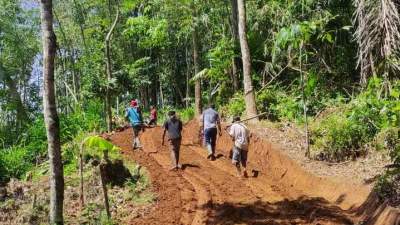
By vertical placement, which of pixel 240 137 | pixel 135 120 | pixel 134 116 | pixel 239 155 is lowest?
pixel 239 155

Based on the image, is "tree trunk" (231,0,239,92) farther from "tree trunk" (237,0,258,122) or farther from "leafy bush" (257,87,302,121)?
"tree trunk" (237,0,258,122)

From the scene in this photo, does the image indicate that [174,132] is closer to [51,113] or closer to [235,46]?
[51,113]

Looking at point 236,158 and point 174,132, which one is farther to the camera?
point 174,132

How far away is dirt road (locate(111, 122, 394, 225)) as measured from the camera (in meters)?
10.1

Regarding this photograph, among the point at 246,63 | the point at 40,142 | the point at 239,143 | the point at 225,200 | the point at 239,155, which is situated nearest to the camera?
the point at 225,200

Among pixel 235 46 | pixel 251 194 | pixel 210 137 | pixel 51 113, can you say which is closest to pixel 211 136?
pixel 210 137

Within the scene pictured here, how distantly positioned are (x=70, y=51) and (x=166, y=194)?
1492 inches

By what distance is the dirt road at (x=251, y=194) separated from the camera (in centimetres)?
1009

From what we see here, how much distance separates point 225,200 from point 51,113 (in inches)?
178

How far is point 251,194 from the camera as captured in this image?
11.9m

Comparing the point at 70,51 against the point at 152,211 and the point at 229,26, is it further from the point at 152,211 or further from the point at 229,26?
the point at 152,211

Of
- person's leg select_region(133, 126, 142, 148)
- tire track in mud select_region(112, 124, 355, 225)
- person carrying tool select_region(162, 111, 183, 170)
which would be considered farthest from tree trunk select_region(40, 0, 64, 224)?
person's leg select_region(133, 126, 142, 148)

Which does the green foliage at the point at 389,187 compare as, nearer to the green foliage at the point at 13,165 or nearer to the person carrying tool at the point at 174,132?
the person carrying tool at the point at 174,132

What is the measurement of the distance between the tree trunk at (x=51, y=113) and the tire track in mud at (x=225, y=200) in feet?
6.18
